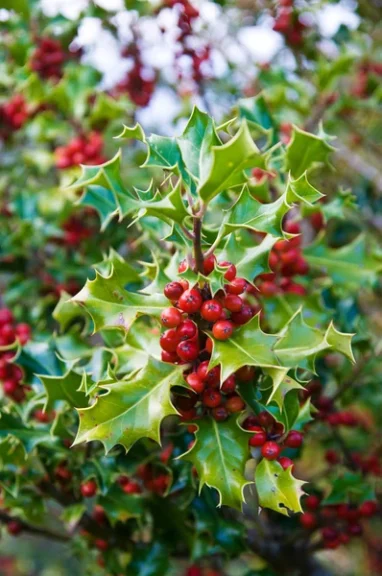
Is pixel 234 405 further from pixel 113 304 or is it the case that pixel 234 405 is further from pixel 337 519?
pixel 337 519

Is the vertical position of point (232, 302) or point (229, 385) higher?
point (232, 302)

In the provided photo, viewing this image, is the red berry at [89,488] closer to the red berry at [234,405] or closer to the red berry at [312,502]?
the red berry at [234,405]

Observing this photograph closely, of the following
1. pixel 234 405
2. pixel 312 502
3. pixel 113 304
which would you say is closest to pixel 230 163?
pixel 113 304

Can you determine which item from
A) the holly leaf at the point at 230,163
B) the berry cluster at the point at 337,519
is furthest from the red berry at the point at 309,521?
the holly leaf at the point at 230,163

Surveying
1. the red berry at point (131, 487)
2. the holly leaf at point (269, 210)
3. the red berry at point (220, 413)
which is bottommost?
the red berry at point (131, 487)

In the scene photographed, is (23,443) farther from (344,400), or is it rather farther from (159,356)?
(344,400)

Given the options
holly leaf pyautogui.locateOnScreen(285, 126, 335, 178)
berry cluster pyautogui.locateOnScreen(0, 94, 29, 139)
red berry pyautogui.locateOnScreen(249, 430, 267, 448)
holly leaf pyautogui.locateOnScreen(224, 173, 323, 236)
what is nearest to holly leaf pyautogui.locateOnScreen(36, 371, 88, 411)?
red berry pyautogui.locateOnScreen(249, 430, 267, 448)
